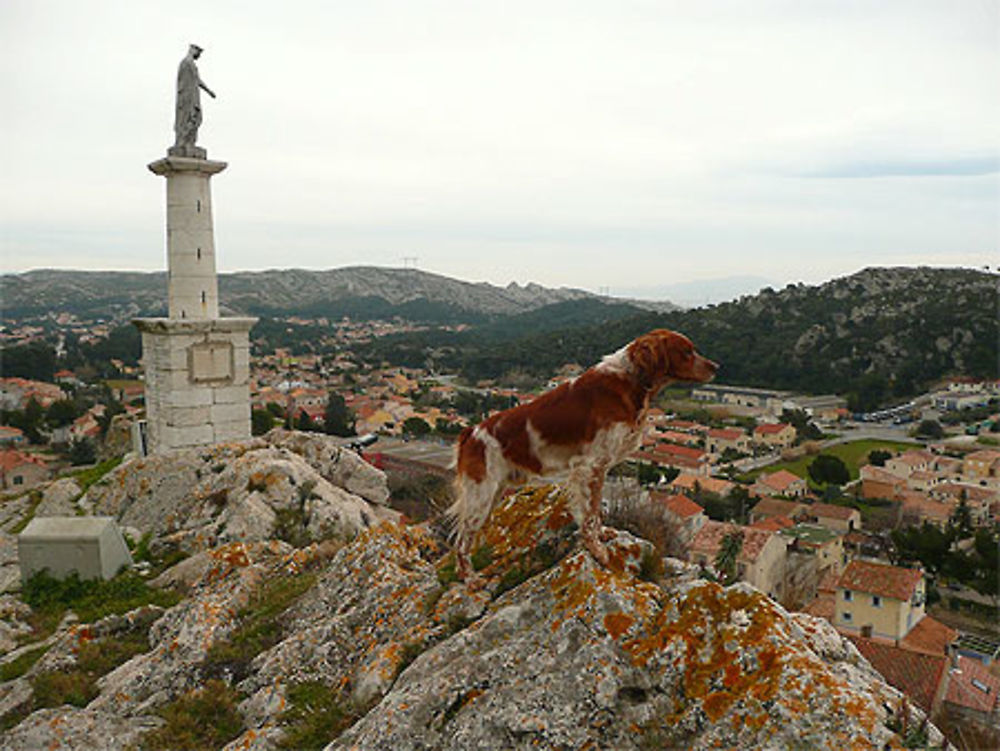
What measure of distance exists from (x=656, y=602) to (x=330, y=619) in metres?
3.38

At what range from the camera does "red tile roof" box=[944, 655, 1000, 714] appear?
19.6 meters

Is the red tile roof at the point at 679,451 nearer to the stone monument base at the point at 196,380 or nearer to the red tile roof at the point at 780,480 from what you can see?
the red tile roof at the point at 780,480

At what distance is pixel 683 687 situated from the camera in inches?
169

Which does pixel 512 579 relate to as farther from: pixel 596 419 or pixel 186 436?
pixel 186 436

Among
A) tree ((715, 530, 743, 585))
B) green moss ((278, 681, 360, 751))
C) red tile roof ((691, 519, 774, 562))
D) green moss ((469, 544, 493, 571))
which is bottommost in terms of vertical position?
red tile roof ((691, 519, 774, 562))

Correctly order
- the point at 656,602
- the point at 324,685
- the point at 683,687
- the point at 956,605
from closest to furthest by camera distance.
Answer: the point at 683,687, the point at 656,602, the point at 324,685, the point at 956,605

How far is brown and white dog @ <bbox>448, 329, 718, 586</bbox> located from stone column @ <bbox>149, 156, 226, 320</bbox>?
12.3m

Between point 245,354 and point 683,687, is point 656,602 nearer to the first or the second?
point 683,687

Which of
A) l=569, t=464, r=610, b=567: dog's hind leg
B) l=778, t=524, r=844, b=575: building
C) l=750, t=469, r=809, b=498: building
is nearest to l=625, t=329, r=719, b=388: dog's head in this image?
l=569, t=464, r=610, b=567: dog's hind leg

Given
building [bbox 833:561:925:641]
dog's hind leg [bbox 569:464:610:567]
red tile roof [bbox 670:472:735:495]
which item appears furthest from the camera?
red tile roof [bbox 670:472:735:495]

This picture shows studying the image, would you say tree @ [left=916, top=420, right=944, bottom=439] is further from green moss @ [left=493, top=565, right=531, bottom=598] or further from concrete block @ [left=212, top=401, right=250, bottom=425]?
green moss @ [left=493, top=565, right=531, bottom=598]

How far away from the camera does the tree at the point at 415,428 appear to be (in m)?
68.8

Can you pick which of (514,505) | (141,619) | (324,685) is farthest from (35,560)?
(514,505)

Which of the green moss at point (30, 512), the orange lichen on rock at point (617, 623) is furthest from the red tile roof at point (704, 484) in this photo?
the orange lichen on rock at point (617, 623)
